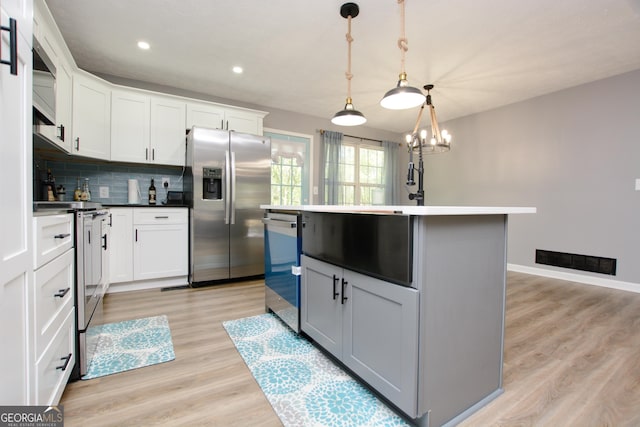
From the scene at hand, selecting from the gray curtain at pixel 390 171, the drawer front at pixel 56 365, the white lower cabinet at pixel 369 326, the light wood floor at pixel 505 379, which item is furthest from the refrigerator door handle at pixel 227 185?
the gray curtain at pixel 390 171

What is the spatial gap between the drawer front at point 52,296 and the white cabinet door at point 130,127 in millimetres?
2193

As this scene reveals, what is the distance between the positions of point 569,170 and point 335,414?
436 centimetres

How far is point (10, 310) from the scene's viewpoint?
2.68 feet

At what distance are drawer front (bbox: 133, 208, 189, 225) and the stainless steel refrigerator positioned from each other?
4.5 inches

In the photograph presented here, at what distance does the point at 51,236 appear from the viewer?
1.20m

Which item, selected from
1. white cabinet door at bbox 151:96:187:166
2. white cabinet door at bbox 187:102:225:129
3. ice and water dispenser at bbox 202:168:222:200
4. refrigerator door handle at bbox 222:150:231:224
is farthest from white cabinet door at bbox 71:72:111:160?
refrigerator door handle at bbox 222:150:231:224

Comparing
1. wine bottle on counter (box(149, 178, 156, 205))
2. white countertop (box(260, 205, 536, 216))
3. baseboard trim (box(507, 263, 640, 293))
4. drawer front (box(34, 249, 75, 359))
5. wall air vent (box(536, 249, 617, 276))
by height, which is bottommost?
baseboard trim (box(507, 263, 640, 293))

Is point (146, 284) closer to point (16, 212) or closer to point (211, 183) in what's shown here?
point (211, 183)

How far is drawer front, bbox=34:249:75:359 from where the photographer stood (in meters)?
1.05

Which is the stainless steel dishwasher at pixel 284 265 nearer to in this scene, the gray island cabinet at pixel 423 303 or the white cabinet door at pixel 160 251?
the gray island cabinet at pixel 423 303

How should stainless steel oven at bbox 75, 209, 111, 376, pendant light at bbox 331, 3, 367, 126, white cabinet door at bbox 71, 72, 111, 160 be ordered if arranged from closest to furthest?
1. stainless steel oven at bbox 75, 209, 111, 376
2. pendant light at bbox 331, 3, 367, 126
3. white cabinet door at bbox 71, 72, 111, 160

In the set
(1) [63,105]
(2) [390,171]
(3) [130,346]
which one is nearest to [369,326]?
(3) [130,346]

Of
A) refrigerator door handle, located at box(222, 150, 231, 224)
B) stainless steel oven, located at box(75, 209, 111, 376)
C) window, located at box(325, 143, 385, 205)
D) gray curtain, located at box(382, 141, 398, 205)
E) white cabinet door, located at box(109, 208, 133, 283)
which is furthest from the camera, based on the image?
gray curtain, located at box(382, 141, 398, 205)

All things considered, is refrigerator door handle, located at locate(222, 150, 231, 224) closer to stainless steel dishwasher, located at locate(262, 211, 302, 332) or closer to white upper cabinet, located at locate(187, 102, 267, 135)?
white upper cabinet, located at locate(187, 102, 267, 135)
